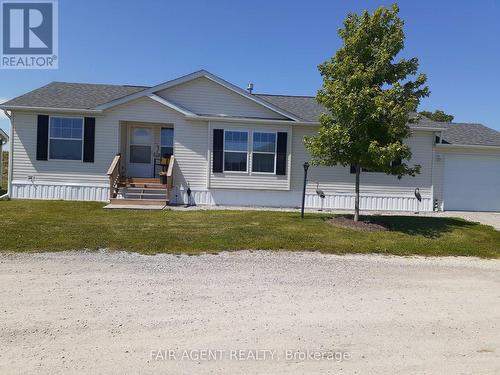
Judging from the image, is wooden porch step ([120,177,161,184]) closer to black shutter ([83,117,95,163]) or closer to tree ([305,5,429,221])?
black shutter ([83,117,95,163])

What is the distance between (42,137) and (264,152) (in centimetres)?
815

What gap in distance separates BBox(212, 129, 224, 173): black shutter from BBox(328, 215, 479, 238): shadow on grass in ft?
17.2

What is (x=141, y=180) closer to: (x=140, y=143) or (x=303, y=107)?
(x=140, y=143)

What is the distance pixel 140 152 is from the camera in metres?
15.2

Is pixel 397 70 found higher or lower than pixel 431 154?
higher

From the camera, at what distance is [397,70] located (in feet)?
33.6

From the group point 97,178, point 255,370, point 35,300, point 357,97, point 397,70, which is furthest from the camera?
point 97,178

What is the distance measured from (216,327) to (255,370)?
2.99 ft

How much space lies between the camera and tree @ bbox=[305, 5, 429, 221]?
965cm

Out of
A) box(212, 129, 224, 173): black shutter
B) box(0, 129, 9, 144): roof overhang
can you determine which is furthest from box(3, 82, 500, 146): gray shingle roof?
box(0, 129, 9, 144): roof overhang

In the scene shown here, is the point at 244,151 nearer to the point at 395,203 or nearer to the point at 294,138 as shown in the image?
the point at 294,138

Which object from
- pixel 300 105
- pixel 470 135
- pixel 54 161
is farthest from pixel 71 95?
pixel 470 135

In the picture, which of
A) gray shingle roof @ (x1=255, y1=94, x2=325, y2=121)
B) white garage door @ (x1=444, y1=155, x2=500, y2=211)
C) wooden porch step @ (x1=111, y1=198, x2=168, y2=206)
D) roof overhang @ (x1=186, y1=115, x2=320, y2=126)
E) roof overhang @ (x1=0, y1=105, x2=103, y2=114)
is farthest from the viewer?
white garage door @ (x1=444, y1=155, x2=500, y2=211)

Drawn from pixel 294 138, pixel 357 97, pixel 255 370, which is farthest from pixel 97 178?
pixel 255 370
